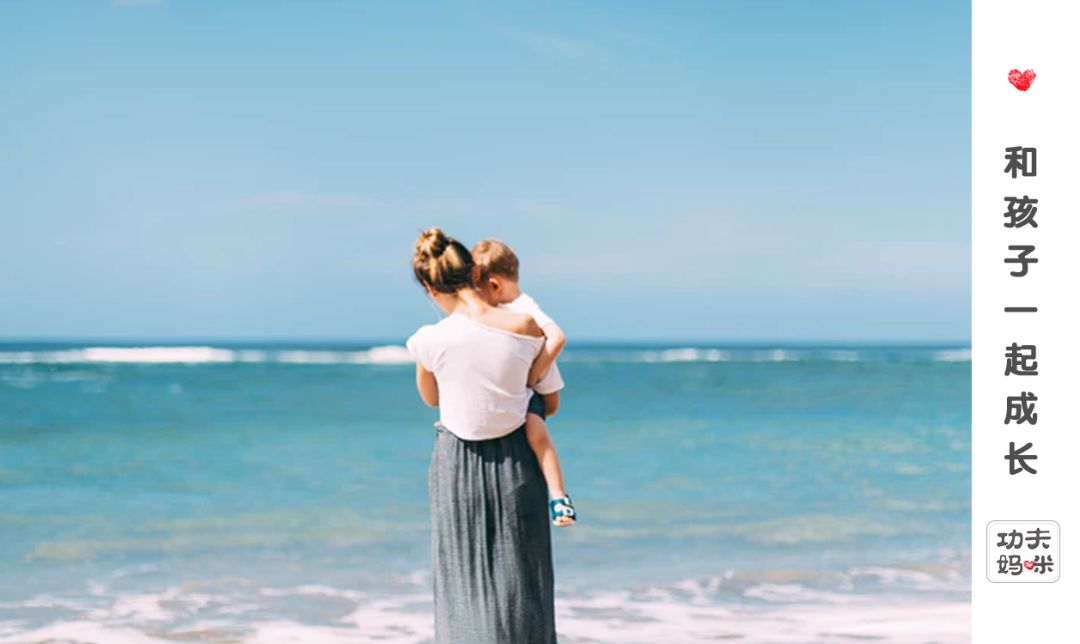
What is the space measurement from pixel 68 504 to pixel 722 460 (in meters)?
5.45

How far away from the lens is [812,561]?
646 cm

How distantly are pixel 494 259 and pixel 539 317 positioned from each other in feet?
0.58

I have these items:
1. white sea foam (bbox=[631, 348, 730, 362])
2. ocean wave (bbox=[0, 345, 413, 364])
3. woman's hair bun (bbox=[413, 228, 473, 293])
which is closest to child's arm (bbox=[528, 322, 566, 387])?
woman's hair bun (bbox=[413, 228, 473, 293])

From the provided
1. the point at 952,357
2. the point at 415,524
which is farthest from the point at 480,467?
the point at 952,357

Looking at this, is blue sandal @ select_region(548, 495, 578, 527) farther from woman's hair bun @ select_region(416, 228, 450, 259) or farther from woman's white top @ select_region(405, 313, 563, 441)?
woman's hair bun @ select_region(416, 228, 450, 259)

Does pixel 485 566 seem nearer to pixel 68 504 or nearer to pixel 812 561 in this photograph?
pixel 812 561

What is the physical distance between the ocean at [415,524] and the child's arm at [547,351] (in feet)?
7.23

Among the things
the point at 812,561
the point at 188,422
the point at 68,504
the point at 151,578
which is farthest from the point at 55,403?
the point at 812,561
